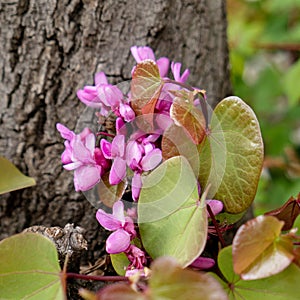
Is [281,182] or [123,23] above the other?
[123,23]

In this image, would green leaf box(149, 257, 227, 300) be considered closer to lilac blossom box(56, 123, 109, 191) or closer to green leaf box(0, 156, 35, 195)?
lilac blossom box(56, 123, 109, 191)

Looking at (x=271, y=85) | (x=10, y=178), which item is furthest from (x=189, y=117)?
(x=271, y=85)

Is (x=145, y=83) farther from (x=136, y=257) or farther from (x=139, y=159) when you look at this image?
(x=136, y=257)

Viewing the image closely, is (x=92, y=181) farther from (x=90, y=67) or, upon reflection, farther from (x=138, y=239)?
(x=90, y=67)

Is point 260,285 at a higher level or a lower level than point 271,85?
higher

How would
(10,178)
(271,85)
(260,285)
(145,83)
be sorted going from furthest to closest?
1. (271,85)
2. (10,178)
3. (145,83)
4. (260,285)

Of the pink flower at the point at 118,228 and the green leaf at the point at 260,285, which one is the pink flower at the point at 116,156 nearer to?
the pink flower at the point at 118,228

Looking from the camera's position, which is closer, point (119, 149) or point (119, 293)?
point (119, 293)

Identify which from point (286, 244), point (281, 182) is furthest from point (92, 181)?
point (281, 182)
